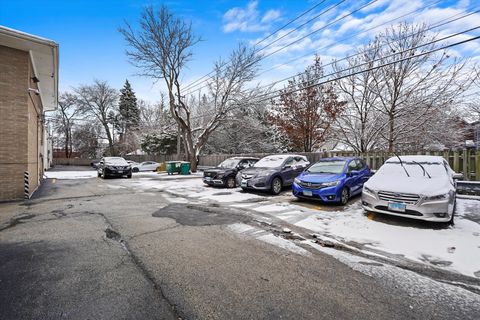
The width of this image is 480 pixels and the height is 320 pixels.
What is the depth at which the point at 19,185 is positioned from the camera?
8773 mm

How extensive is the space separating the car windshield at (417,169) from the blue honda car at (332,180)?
3.67 feet

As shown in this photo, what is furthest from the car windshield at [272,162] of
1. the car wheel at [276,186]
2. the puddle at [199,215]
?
the puddle at [199,215]

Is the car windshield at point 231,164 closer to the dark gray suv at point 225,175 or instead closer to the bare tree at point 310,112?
the dark gray suv at point 225,175

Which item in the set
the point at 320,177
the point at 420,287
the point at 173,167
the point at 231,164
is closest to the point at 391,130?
the point at 320,177

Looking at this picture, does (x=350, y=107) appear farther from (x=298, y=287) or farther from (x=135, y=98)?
(x=135, y=98)

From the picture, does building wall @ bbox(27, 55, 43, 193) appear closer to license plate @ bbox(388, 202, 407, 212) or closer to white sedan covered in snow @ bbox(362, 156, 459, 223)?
white sedan covered in snow @ bbox(362, 156, 459, 223)

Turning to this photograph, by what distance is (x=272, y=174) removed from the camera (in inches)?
369

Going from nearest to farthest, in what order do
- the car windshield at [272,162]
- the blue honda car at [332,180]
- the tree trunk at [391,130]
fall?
the blue honda car at [332,180]
the car windshield at [272,162]
the tree trunk at [391,130]

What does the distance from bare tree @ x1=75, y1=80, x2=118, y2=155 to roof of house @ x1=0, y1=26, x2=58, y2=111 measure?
29.3m

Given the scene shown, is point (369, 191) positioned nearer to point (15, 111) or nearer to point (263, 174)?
point (263, 174)

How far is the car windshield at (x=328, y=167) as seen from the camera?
7.97m

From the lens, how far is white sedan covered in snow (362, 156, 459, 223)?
5.01 metres

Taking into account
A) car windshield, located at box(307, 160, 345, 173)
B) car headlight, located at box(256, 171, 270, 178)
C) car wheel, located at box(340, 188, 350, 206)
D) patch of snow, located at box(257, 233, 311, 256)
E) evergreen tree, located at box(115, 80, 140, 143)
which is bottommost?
patch of snow, located at box(257, 233, 311, 256)


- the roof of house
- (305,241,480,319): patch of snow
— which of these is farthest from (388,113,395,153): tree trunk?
the roof of house
